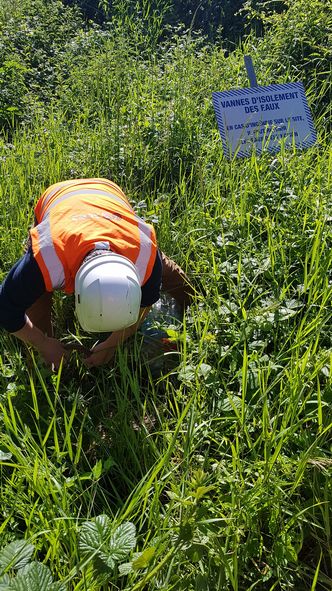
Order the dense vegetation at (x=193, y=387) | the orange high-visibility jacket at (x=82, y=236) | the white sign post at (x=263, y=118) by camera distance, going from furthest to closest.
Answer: the white sign post at (x=263, y=118) → the orange high-visibility jacket at (x=82, y=236) → the dense vegetation at (x=193, y=387)

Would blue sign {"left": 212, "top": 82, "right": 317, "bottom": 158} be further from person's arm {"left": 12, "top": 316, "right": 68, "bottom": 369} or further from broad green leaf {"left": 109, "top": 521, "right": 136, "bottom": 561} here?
broad green leaf {"left": 109, "top": 521, "right": 136, "bottom": 561}

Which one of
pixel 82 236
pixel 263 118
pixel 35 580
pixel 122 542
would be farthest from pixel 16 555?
pixel 263 118

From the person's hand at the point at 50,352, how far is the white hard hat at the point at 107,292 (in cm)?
35

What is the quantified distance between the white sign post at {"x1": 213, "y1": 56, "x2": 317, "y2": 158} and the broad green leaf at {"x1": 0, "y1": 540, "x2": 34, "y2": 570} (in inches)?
90.9

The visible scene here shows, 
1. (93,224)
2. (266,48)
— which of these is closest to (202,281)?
(93,224)

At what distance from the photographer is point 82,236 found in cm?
191

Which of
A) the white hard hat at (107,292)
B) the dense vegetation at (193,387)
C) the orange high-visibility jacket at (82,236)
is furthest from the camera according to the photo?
the orange high-visibility jacket at (82,236)

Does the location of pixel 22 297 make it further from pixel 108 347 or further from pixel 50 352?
pixel 108 347

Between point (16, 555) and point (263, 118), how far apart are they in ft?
8.81

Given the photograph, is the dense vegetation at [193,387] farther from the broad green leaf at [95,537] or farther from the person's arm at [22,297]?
the person's arm at [22,297]

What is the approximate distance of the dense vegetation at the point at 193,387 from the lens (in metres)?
1.48

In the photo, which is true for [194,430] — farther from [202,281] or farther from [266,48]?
[266,48]

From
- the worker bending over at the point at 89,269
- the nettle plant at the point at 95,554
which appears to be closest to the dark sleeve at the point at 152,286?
the worker bending over at the point at 89,269

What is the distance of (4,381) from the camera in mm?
2084
